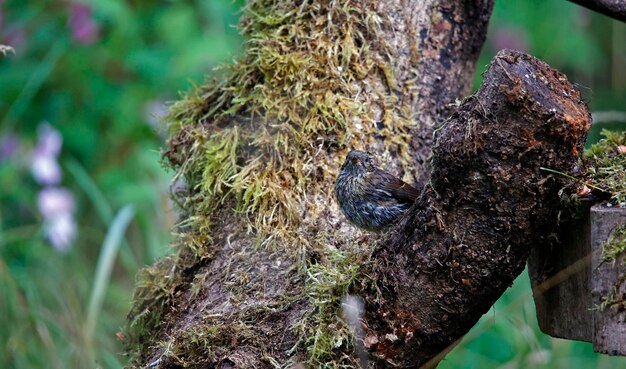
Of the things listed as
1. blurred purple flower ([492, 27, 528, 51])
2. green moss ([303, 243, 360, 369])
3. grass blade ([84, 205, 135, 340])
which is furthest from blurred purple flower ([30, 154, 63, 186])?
green moss ([303, 243, 360, 369])

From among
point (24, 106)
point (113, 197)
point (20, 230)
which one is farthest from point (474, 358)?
point (24, 106)

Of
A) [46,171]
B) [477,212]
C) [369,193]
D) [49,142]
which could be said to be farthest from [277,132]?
[49,142]

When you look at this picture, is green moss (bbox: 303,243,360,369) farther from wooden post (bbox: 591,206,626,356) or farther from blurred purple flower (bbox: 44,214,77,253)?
blurred purple flower (bbox: 44,214,77,253)

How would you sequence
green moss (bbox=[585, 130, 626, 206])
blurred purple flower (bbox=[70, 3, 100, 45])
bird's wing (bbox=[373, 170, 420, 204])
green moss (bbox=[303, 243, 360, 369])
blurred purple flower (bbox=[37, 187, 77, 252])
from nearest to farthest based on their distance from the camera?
green moss (bbox=[585, 130, 626, 206])
green moss (bbox=[303, 243, 360, 369])
bird's wing (bbox=[373, 170, 420, 204])
blurred purple flower (bbox=[37, 187, 77, 252])
blurred purple flower (bbox=[70, 3, 100, 45])

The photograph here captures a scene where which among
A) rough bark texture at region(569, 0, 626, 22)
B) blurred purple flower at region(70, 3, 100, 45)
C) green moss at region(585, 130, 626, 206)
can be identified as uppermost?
rough bark texture at region(569, 0, 626, 22)

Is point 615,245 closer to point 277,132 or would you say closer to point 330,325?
point 330,325

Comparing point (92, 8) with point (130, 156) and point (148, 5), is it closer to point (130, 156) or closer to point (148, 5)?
point (148, 5)
